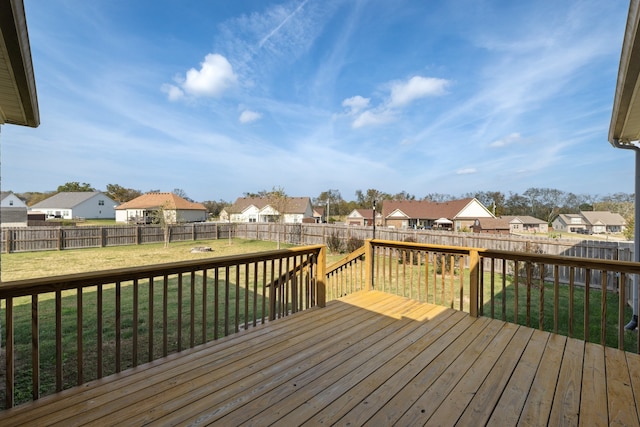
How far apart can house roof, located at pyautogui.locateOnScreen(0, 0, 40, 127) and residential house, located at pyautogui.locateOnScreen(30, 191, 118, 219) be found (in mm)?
40940

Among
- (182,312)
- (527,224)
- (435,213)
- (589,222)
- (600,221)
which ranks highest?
(435,213)

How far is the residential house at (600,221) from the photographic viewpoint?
105 ft

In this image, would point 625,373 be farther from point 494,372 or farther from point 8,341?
point 8,341

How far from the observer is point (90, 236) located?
46.9 feet

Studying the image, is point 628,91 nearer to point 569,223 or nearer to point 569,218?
point 569,223

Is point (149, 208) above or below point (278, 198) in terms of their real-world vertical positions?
below

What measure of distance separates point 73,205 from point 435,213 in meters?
43.1

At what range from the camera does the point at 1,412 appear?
5.24ft

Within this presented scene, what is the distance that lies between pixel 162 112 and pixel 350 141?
1179 centimetres

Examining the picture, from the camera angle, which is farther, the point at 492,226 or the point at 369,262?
the point at 492,226

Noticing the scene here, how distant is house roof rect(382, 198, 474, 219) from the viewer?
30938 mm

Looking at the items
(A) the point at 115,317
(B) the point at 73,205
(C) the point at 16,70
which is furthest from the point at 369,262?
(B) the point at 73,205

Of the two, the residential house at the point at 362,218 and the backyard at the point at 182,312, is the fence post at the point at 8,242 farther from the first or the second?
the residential house at the point at 362,218

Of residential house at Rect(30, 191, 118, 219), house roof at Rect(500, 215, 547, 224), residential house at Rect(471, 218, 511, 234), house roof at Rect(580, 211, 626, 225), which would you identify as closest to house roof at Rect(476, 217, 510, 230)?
residential house at Rect(471, 218, 511, 234)
